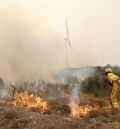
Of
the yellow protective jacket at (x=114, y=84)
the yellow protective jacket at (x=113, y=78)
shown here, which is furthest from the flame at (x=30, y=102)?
the yellow protective jacket at (x=113, y=78)

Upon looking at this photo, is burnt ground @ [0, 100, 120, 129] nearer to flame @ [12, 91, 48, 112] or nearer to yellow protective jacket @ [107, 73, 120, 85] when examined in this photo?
yellow protective jacket @ [107, 73, 120, 85]

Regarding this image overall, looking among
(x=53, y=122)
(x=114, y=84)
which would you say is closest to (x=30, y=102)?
(x=114, y=84)

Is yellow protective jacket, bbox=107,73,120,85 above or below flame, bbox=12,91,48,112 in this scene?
above

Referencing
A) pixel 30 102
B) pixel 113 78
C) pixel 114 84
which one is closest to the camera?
pixel 113 78

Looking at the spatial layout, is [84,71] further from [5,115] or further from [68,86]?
[5,115]

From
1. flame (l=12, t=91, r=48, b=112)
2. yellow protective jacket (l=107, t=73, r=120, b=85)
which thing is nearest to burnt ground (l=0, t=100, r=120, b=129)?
yellow protective jacket (l=107, t=73, r=120, b=85)

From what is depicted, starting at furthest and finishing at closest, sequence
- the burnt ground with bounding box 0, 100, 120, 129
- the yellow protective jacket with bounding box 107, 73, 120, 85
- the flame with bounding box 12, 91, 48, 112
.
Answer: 1. the flame with bounding box 12, 91, 48, 112
2. the yellow protective jacket with bounding box 107, 73, 120, 85
3. the burnt ground with bounding box 0, 100, 120, 129

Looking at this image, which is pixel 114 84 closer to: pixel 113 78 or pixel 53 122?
pixel 113 78

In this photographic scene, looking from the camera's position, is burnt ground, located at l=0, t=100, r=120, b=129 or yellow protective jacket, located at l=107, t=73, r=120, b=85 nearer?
burnt ground, located at l=0, t=100, r=120, b=129

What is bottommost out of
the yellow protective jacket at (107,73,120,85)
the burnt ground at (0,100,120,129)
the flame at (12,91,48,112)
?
the burnt ground at (0,100,120,129)

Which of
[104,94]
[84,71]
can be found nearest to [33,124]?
[104,94]

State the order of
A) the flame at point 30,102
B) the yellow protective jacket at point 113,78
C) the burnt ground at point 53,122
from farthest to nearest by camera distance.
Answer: the flame at point 30,102 < the yellow protective jacket at point 113,78 < the burnt ground at point 53,122

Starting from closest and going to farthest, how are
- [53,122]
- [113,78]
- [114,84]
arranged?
[53,122] → [113,78] → [114,84]

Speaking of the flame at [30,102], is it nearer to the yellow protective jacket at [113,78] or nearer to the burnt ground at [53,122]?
the burnt ground at [53,122]
